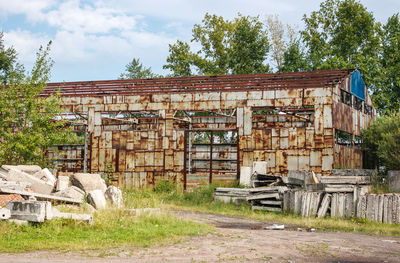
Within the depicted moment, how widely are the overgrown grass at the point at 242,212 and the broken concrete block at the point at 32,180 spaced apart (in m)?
3.02

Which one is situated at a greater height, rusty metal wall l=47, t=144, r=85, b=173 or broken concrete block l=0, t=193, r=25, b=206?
rusty metal wall l=47, t=144, r=85, b=173

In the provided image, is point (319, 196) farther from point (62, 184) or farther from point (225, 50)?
point (225, 50)

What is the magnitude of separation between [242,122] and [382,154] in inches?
254

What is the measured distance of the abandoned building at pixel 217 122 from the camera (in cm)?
2236

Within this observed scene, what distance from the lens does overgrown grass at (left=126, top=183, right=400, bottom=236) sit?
1491cm

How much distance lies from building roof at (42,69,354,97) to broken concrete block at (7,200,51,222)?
36.2 ft

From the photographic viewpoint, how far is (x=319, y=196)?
1733cm

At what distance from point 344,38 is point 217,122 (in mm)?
17544

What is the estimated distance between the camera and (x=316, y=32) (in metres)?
42.4

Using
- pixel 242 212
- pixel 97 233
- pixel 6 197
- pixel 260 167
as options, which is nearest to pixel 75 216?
pixel 97 233

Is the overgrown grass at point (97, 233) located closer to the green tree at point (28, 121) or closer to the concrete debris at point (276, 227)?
the concrete debris at point (276, 227)

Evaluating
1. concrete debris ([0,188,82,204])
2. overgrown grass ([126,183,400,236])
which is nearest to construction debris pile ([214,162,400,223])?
overgrown grass ([126,183,400,236])

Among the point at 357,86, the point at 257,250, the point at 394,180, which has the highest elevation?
the point at 357,86

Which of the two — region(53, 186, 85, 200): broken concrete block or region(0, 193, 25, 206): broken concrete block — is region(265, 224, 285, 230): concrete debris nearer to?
region(53, 186, 85, 200): broken concrete block
